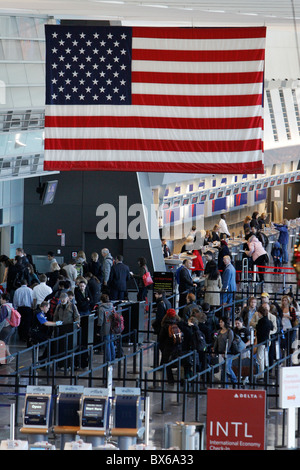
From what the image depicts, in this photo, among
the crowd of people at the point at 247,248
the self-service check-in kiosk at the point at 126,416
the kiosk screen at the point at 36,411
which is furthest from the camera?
the crowd of people at the point at 247,248

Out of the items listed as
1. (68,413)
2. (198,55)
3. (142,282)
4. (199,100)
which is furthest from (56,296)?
(198,55)

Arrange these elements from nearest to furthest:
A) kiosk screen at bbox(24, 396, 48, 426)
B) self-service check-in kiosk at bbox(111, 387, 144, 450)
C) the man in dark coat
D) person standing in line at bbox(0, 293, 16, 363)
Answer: self-service check-in kiosk at bbox(111, 387, 144, 450)
kiosk screen at bbox(24, 396, 48, 426)
person standing in line at bbox(0, 293, 16, 363)
the man in dark coat

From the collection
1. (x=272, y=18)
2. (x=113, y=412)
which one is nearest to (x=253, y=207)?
(x=272, y=18)

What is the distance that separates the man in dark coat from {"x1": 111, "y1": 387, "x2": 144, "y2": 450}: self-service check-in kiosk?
10.8 m

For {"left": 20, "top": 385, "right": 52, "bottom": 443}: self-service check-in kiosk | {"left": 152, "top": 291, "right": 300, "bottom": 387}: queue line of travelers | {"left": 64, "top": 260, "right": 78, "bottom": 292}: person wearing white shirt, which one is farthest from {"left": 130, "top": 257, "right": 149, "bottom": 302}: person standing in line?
{"left": 20, "top": 385, "right": 52, "bottom": 443}: self-service check-in kiosk

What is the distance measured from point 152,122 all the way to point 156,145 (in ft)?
0.95

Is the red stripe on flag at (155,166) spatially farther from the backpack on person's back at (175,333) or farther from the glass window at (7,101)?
the glass window at (7,101)

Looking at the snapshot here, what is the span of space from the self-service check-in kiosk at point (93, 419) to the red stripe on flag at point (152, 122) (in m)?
3.41

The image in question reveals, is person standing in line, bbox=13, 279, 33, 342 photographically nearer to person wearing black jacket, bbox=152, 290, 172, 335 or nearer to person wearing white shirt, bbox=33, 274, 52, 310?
person wearing white shirt, bbox=33, 274, 52, 310

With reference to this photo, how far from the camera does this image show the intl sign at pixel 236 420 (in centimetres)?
1147

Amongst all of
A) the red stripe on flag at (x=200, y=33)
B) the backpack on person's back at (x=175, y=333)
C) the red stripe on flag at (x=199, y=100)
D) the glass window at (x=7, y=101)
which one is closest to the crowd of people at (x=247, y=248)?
the glass window at (x=7, y=101)

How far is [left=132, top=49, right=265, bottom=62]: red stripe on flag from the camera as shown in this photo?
1263 cm

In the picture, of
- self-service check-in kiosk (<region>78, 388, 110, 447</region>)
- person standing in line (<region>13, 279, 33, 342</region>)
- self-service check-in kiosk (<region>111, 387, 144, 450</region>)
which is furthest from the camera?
person standing in line (<region>13, 279, 33, 342</region>)
